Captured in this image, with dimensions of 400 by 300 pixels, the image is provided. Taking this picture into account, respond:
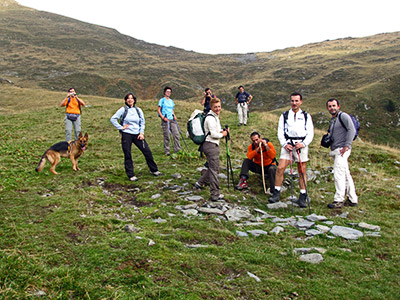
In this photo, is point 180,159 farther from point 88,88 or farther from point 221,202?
point 88,88

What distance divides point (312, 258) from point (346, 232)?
5.28 feet

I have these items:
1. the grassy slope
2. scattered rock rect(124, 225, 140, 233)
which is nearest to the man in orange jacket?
the grassy slope

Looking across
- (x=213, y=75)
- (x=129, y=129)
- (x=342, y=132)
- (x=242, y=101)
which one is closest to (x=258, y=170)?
(x=342, y=132)

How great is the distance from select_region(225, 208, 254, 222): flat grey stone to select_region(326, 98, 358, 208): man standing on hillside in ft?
8.30

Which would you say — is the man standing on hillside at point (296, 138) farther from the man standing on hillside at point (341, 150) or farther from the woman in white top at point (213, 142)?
the woman in white top at point (213, 142)

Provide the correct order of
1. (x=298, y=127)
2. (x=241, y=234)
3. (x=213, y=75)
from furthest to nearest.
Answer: (x=213, y=75) → (x=298, y=127) → (x=241, y=234)

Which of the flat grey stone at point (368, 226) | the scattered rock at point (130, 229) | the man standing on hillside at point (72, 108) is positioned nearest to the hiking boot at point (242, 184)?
the flat grey stone at point (368, 226)

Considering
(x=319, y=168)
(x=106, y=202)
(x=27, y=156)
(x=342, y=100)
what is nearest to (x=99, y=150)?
(x=27, y=156)

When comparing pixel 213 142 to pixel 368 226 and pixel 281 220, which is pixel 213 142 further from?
pixel 368 226

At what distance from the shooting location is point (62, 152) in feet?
29.9

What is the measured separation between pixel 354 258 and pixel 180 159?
7691mm

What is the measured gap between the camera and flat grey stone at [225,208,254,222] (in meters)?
6.30

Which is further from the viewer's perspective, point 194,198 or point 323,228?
point 194,198

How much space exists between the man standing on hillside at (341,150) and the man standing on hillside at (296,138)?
2.50 ft
